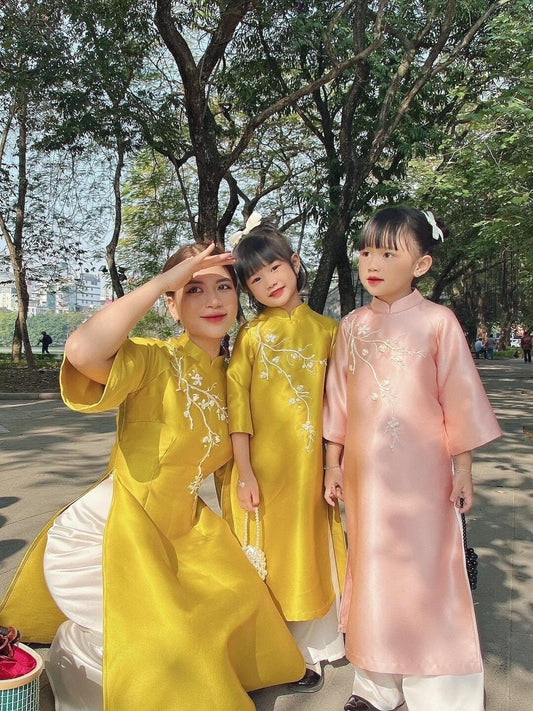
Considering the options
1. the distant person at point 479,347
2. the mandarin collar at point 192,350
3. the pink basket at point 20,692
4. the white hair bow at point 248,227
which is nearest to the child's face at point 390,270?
the white hair bow at point 248,227

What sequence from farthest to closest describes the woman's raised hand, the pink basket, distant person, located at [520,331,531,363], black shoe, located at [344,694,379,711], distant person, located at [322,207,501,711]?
distant person, located at [520,331,531,363] → black shoe, located at [344,694,379,711] → distant person, located at [322,207,501,711] → the woman's raised hand → the pink basket

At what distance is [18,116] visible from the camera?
1412 cm

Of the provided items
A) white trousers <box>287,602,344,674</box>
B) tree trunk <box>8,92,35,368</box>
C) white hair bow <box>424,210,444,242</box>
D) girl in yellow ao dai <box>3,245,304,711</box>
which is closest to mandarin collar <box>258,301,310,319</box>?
girl in yellow ao dai <box>3,245,304,711</box>

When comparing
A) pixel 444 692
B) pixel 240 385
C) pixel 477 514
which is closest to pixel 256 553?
pixel 240 385

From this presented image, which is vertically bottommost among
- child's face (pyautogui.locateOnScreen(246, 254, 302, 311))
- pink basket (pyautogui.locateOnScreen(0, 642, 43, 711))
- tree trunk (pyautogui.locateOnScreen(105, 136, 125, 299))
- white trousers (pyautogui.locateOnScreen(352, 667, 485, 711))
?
white trousers (pyautogui.locateOnScreen(352, 667, 485, 711))

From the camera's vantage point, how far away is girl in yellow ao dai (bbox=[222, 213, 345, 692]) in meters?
2.21

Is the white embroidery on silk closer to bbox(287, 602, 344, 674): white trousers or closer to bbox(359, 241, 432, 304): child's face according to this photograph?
bbox(359, 241, 432, 304): child's face

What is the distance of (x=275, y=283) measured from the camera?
2.29 m

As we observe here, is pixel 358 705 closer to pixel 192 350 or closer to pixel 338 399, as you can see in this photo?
pixel 338 399

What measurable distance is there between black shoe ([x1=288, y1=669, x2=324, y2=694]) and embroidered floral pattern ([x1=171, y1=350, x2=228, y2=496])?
2.55ft

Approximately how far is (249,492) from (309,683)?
2.30 feet

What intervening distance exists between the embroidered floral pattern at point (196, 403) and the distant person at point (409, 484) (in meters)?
0.46

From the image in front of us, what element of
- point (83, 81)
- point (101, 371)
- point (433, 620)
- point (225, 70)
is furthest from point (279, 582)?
point (225, 70)

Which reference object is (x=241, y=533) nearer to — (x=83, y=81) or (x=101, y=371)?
(x=101, y=371)
